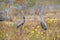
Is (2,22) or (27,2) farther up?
(27,2)

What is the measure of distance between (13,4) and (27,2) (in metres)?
0.21

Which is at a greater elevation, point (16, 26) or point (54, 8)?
point (54, 8)

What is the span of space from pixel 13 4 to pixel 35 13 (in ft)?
1.17

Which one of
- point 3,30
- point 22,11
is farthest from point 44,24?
point 3,30

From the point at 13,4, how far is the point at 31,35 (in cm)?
53

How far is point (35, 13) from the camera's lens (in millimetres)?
3508

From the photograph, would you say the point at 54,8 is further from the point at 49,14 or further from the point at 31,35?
the point at 31,35

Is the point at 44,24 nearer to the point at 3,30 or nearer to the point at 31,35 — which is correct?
the point at 31,35

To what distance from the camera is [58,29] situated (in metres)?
3.47

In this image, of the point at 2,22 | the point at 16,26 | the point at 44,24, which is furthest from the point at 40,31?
the point at 2,22

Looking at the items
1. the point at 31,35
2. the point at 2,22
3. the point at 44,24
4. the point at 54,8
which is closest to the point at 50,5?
the point at 54,8

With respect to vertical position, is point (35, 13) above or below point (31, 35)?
above

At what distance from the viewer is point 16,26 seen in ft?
11.6

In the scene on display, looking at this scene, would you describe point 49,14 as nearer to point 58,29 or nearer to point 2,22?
point 58,29
